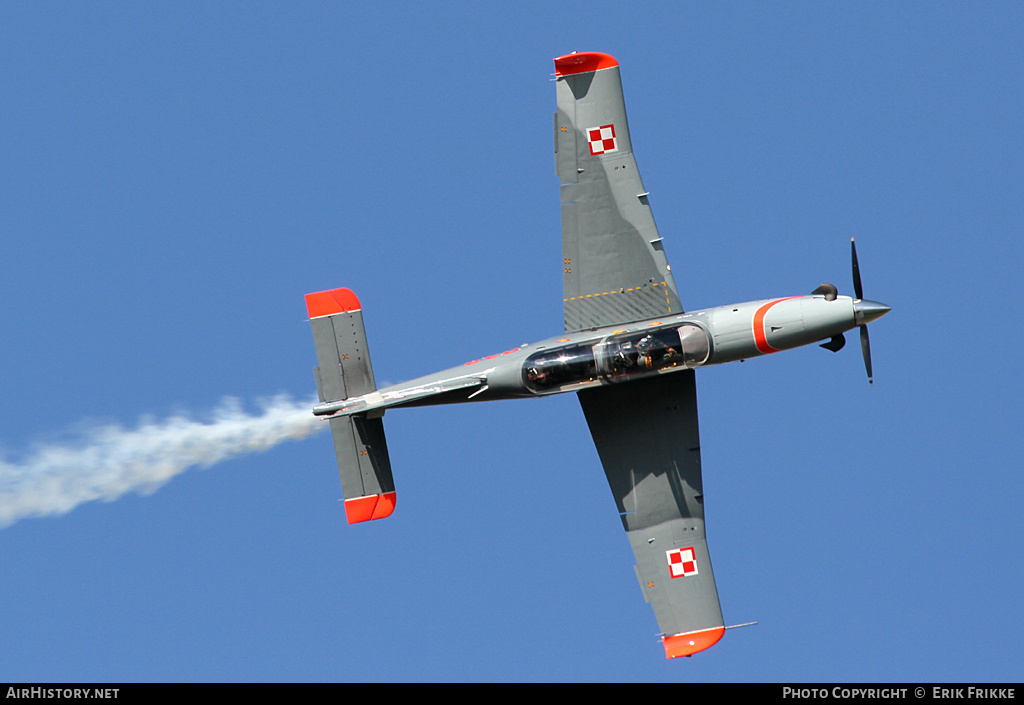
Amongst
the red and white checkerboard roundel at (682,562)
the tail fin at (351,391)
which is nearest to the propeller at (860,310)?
the red and white checkerboard roundel at (682,562)

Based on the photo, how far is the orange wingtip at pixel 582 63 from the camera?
21.0 m

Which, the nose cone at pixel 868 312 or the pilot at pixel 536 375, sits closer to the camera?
the nose cone at pixel 868 312

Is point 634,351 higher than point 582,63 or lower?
lower

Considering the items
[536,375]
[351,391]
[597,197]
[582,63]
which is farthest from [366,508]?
[582,63]

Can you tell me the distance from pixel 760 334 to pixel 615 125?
471cm

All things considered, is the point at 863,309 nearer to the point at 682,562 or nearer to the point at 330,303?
the point at 682,562

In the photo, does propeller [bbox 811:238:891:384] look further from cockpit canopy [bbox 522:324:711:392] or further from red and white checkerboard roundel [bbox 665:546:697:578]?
red and white checkerboard roundel [bbox 665:546:697:578]

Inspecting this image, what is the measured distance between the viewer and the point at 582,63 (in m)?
21.0

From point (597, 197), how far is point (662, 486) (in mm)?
5497

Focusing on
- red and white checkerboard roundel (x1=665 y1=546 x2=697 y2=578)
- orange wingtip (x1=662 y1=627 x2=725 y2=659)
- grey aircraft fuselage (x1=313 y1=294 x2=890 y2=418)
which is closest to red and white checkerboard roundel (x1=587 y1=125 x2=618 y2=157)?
grey aircraft fuselage (x1=313 y1=294 x2=890 y2=418)

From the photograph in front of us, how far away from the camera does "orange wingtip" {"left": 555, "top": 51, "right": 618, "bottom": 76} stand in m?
21.0

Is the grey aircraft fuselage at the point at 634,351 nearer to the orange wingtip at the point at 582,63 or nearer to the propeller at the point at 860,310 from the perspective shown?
the propeller at the point at 860,310

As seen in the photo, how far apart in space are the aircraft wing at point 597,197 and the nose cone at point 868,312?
3387mm
